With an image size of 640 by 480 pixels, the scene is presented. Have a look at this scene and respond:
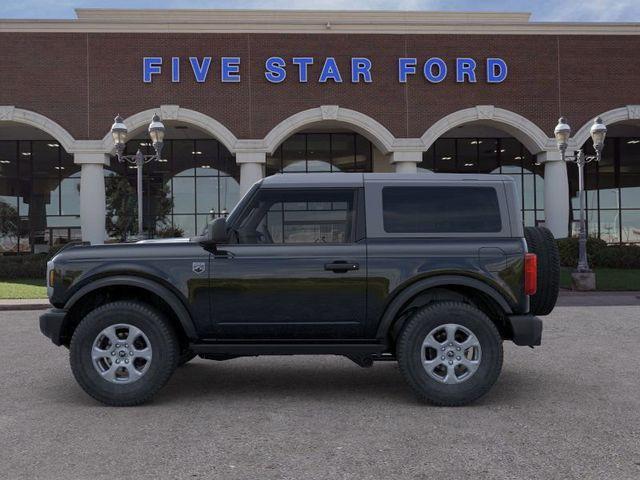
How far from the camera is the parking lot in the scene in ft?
12.9

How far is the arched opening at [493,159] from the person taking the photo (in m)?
31.6

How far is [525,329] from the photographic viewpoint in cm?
541

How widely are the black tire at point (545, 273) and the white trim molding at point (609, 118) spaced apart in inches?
816

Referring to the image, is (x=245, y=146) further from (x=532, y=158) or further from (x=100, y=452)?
(x=100, y=452)

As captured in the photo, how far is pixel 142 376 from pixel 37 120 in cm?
2142

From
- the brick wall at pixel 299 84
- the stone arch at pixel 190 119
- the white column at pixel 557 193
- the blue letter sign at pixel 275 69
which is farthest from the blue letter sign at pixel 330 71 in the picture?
the white column at pixel 557 193

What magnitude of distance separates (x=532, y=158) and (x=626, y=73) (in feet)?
27.8

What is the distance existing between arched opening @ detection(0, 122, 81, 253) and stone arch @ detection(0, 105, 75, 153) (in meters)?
7.66

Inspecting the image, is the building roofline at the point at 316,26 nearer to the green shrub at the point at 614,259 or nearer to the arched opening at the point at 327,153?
the arched opening at the point at 327,153

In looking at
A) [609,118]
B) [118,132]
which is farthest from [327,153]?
[118,132]

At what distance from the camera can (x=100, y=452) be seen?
4.23m

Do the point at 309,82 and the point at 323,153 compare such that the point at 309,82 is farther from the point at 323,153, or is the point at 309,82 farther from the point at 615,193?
the point at 615,193

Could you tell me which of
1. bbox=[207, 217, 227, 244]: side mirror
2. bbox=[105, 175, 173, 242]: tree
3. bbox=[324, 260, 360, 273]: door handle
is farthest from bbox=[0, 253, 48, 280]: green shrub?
bbox=[324, 260, 360, 273]: door handle

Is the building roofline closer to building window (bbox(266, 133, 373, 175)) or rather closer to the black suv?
building window (bbox(266, 133, 373, 175))
